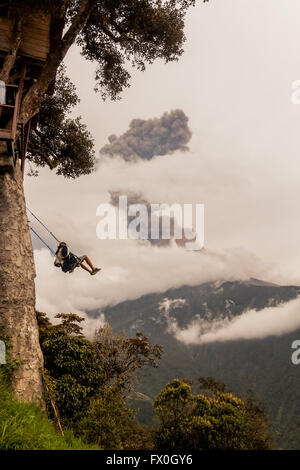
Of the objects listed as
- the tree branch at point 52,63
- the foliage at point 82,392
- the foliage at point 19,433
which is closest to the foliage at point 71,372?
the foliage at point 82,392

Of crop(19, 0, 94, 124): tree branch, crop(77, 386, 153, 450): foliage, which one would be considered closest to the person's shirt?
crop(77, 386, 153, 450): foliage

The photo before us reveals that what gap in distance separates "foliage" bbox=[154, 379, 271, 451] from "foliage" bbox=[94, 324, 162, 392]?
3.55m

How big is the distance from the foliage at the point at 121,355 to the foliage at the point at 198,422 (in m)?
3.55

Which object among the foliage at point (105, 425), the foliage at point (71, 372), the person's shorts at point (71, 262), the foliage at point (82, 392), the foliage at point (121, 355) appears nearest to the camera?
the foliage at point (105, 425)

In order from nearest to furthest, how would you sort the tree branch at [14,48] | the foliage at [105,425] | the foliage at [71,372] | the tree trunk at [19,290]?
the foliage at [105,425], the tree trunk at [19,290], the foliage at [71,372], the tree branch at [14,48]

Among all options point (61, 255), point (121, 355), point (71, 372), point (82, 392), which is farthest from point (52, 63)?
point (121, 355)

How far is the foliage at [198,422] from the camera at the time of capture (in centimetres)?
2205

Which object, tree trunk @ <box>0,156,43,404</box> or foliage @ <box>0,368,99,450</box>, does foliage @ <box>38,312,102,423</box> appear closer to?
tree trunk @ <box>0,156,43,404</box>

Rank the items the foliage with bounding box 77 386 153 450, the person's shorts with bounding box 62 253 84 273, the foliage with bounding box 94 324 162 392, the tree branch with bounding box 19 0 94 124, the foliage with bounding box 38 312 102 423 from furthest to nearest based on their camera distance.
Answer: the foliage with bounding box 94 324 162 392 → the tree branch with bounding box 19 0 94 124 → the person's shorts with bounding box 62 253 84 273 → the foliage with bounding box 38 312 102 423 → the foliage with bounding box 77 386 153 450

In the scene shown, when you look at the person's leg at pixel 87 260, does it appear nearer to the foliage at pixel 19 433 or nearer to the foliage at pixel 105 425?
the foliage at pixel 105 425

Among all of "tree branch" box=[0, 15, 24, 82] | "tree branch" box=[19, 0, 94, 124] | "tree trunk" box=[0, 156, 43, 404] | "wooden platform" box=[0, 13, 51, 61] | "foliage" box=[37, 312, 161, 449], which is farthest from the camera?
"wooden platform" box=[0, 13, 51, 61]

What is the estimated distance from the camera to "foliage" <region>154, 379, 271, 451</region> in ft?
72.3

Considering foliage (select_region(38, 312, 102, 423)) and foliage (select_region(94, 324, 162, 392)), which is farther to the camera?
Answer: foliage (select_region(94, 324, 162, 392))
